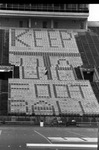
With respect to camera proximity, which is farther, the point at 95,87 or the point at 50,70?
the point at 50,70

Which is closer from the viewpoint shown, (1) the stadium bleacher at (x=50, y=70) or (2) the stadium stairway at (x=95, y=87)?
(1) the stadium bleacher at (x=50, y=70)

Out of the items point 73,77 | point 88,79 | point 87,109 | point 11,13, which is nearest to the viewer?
point 87,109

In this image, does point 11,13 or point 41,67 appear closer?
point 41,67

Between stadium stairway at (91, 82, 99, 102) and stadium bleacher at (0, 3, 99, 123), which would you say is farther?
stadium stairway at (91, 82, 99, 102)

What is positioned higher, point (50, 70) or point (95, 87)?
point (50, 70)

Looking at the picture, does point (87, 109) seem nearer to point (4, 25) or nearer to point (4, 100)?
point (4, 100)

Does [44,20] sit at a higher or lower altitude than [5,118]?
higher

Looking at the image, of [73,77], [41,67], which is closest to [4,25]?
[41,67]
